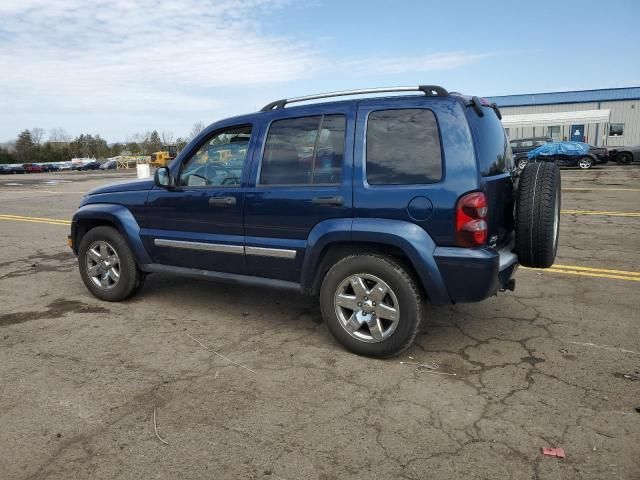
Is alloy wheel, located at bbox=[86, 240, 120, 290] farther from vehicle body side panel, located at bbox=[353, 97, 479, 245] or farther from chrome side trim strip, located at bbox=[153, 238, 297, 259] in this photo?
vehicle body side panel, located at bbox=[353, 97, 479, 245]

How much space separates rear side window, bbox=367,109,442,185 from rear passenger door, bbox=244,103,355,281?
0.18m

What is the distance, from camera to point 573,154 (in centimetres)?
2309

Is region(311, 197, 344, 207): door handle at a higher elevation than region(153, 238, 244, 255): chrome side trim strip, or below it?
higher

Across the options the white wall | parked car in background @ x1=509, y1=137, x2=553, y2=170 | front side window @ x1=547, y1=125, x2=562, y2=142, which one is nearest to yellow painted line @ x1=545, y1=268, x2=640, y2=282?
parked car in background @ x1=509, y1=137, x2=553, y2=170

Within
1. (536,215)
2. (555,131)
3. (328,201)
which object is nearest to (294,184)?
(328,201)

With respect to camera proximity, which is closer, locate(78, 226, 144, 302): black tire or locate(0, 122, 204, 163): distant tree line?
locate(78, 226, 144, 302): black tire

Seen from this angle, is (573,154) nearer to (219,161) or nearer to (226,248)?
(219,161)

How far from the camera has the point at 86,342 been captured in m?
3.99

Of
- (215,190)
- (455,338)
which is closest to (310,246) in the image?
(215,190)

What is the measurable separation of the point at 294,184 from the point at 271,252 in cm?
58

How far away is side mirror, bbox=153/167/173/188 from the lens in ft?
14.5

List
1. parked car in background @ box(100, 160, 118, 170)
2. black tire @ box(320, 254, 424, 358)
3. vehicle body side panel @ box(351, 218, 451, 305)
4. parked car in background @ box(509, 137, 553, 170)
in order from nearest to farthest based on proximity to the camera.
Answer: vehicle body side panel @ box(351, 218, 451, 305) < black tire @ box(320, 254, 424, 358) < parked car in background @ box(509, 137, 553, 170) < parked car in background @ box(100, 160, 118, 170)

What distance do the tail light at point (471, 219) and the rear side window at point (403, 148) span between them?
0.26 meters

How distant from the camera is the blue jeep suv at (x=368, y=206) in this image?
127 inches
